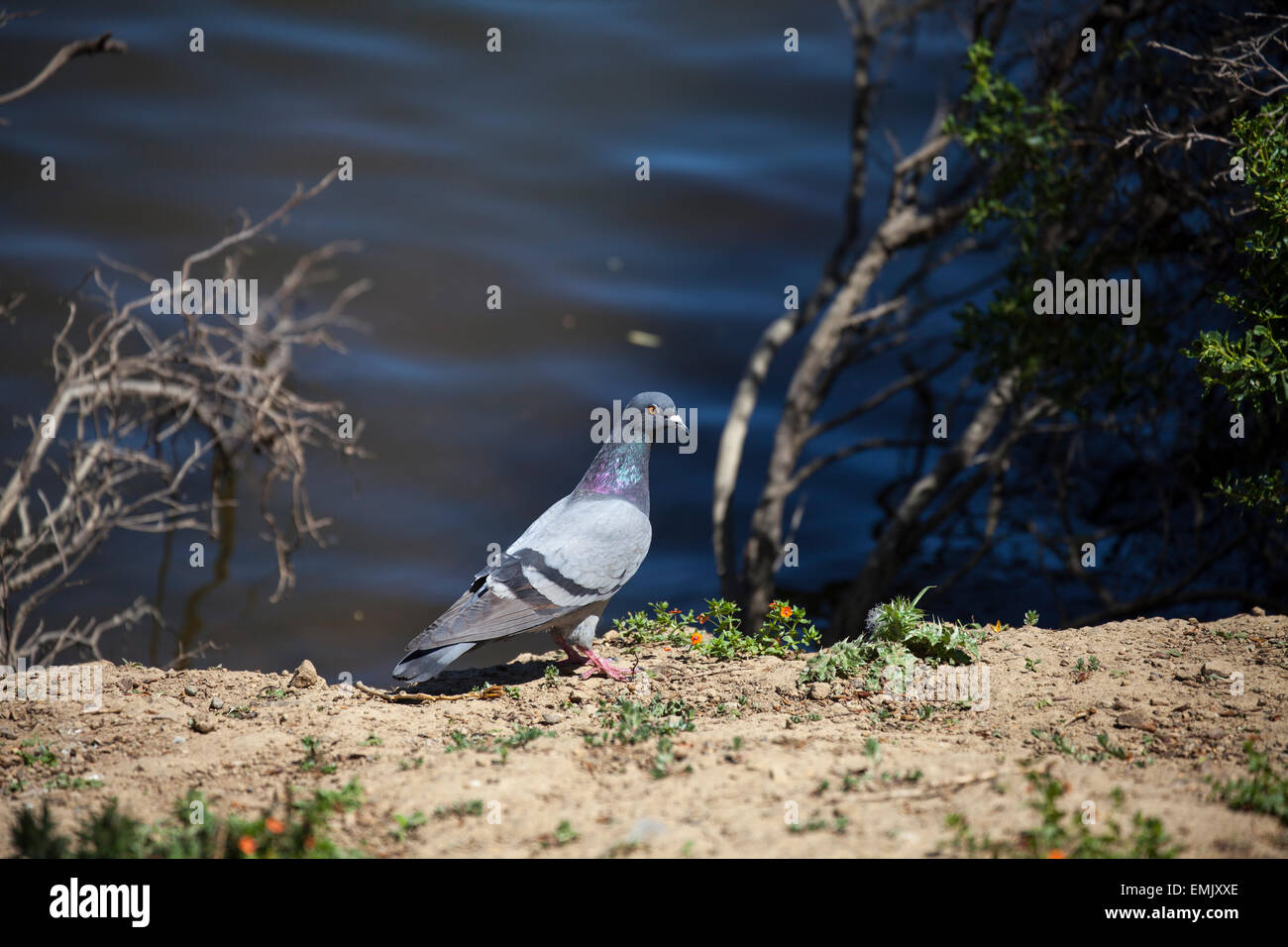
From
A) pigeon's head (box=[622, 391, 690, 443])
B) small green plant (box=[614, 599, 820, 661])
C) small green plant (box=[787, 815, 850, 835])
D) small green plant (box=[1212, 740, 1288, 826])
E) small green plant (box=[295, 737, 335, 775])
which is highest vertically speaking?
pigeon's head (box=[622, 391, 690, 443])

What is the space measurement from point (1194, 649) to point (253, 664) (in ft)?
26.3

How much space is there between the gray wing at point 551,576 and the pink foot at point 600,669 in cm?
25

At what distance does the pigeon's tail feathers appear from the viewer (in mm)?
4957

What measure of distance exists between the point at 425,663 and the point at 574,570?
0.85m

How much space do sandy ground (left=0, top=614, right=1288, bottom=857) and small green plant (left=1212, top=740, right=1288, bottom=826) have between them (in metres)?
0.07

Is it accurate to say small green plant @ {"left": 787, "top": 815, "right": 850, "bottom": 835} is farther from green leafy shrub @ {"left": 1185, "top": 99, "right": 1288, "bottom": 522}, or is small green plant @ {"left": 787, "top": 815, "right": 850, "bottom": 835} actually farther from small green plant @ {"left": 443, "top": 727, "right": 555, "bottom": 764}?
green leafy shrub @ {"left": 1185, "top": 99, "right": 1288, "bottom": 522}

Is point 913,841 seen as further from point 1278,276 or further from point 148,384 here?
point 148,384

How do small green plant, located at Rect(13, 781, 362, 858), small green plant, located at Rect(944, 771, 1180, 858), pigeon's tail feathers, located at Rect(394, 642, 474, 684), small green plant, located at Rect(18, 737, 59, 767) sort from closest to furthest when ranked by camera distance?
small green plant, located at Rect(944, 771, 1180, 858), small green plant, located at Rect(13, 781, 362, 858), small green plant, located at Rect(18, 737, 59, 767), pigeon's tail feathers, located at Rect(394, 642, 474, 684)

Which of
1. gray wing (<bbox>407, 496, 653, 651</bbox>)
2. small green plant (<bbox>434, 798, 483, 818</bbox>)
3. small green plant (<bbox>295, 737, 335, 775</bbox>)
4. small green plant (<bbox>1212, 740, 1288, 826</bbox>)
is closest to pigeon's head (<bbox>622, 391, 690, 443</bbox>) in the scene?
gray wing (<bbox>407, 496, 653, 651</bbox>)

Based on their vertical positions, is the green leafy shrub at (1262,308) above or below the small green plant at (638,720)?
above

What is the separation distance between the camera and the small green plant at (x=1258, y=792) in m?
3.42

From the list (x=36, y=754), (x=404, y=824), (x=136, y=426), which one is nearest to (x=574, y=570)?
(x=404, y=824)

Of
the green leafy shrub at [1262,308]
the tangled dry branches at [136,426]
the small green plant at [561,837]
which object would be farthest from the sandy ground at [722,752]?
the tangled dry branches at [136,426]

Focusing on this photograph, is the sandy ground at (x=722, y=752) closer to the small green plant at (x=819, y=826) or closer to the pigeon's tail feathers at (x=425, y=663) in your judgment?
the small green plant at (x=819, y=826)
